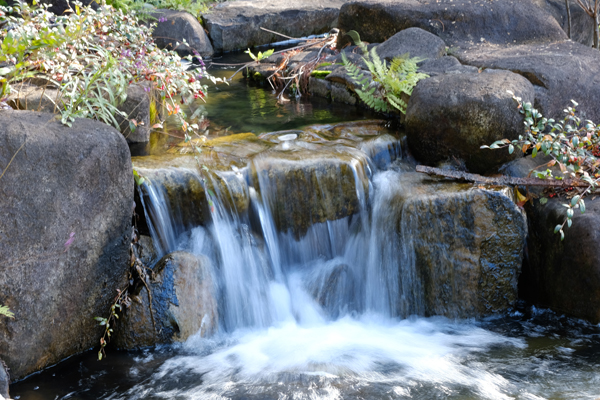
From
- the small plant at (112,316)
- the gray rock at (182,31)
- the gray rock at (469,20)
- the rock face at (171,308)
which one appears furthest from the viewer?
the gray rock at (182,31)

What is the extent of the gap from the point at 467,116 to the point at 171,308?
3.37 m

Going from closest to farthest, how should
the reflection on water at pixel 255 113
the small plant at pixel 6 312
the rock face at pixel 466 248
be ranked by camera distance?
1. the small plant at pixel 6 312
2. the rock face at pixel 466 248
3. the reflection on water at pixel 255 113

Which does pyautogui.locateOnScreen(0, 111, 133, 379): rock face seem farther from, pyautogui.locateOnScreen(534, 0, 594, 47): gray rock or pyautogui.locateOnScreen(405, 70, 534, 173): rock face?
pyautogui.locateOnScreen(534, 0, 594, 47): gray rock

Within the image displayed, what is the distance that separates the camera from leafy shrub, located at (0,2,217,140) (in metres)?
3.50

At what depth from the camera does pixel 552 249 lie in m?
4.57

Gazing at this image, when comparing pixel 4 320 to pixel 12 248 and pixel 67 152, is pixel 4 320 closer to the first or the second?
pixel 12 248

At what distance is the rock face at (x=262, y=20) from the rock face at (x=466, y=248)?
9.36 metres

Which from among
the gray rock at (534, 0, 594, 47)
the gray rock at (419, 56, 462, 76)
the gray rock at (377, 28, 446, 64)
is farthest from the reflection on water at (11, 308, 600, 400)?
the gray rock at (534, 0, 594, 47)

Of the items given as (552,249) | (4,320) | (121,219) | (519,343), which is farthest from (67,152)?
(552,249)

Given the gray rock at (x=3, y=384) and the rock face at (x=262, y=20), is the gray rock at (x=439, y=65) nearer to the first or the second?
the gray rock at (x=3, y=384)

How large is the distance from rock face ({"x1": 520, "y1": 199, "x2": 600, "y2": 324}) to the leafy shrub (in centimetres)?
326

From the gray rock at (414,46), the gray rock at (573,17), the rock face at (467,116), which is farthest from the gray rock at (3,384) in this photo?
the gray rock at (573,17)

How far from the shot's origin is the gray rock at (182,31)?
37.6 feet

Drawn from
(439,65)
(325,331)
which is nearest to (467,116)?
(439,65)
